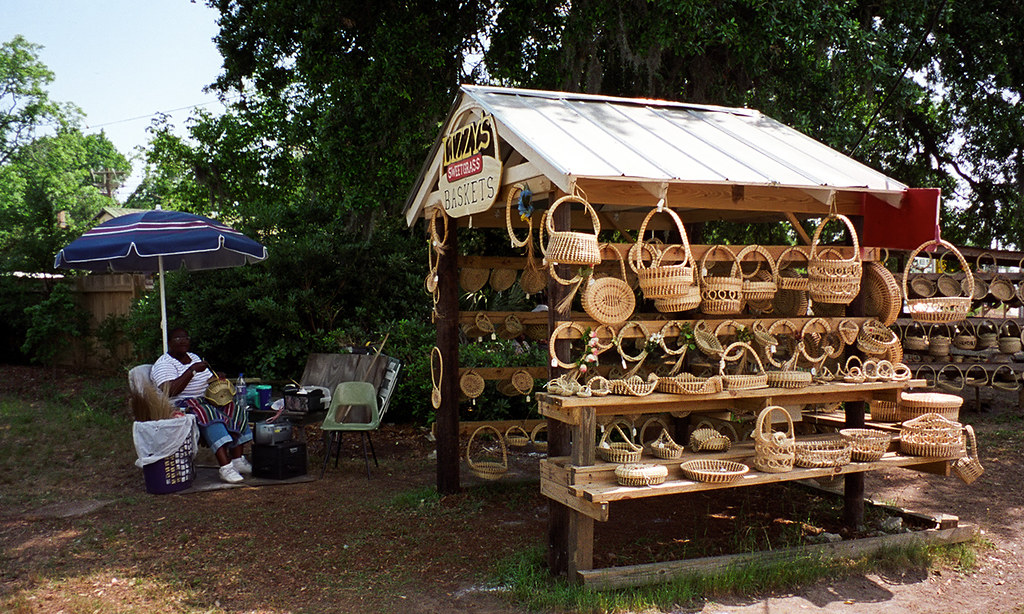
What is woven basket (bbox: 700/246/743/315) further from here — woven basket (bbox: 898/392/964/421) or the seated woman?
the seated woman

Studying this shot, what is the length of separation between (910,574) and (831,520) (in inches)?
42.1

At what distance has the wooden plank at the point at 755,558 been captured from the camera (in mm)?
4297

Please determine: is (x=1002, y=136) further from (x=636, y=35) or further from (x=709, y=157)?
(x=709, y=157)

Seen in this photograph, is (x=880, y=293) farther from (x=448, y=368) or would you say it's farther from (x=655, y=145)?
(x=448, y=368)

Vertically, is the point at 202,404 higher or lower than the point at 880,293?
lower

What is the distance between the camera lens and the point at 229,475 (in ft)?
23.0

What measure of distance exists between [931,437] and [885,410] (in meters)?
0.52

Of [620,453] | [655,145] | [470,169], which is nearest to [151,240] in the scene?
[470,169]

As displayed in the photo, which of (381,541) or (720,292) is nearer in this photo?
(720,292)

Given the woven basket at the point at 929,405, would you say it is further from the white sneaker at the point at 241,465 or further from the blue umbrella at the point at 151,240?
the blue umbrella at the point at 151,240

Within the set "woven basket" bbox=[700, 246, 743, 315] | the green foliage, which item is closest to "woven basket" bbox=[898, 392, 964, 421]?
"woven basket" bbox=[700, 246, 743, 315]

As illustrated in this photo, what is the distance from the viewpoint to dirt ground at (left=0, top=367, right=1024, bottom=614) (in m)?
4.34

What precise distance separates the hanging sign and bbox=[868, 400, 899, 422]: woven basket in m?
3.19

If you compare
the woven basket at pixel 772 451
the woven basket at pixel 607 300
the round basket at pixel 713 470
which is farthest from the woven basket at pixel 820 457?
the woven basket at pixel 607 300
